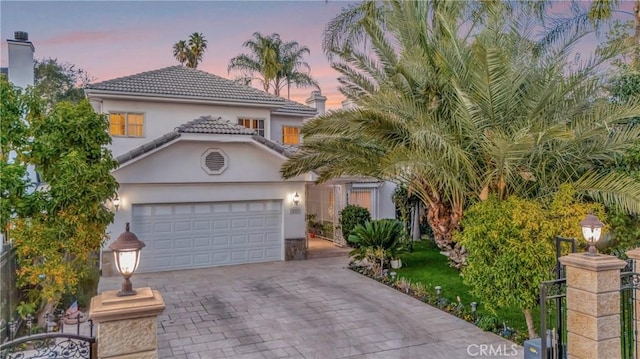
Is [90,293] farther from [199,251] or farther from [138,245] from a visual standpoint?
[138,245]

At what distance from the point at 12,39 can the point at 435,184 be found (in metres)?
11.7

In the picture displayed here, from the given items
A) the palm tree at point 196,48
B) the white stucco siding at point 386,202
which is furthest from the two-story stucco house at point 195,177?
the palm tree at point 196,48

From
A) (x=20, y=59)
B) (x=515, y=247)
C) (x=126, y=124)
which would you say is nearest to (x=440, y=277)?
(x=515, y=247)

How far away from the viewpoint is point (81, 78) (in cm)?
3072

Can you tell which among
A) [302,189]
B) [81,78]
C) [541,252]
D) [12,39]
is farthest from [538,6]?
[81,78]

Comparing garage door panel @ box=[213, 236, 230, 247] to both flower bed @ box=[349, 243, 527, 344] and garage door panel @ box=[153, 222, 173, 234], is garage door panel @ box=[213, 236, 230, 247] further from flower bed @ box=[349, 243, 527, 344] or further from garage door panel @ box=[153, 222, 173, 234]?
flower bed @ box=[349, 243, 527, 344]

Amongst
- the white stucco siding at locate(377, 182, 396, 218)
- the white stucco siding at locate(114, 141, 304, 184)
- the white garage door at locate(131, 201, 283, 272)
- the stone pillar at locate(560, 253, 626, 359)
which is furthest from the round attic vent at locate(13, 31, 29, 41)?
the white stucco siding at locate(377, 182, 396, 218)

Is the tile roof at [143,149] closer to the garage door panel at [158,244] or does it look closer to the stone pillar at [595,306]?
the garage door panel at [158,244]

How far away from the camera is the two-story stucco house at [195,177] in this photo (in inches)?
504

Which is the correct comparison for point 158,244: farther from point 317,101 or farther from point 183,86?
point 317,101

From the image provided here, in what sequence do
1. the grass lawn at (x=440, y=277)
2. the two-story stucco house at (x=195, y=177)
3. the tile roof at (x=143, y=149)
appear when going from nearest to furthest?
the grass lawn at (x=440, y=277) < the tile roof at (x=143, y=149) < the two-story stucco house at (x=195, y=177)

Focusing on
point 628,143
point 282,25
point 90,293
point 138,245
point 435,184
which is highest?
point 282,25

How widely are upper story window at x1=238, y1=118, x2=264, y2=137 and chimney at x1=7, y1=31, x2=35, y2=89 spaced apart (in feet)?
23.4

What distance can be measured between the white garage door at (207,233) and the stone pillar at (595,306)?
10.4 m
